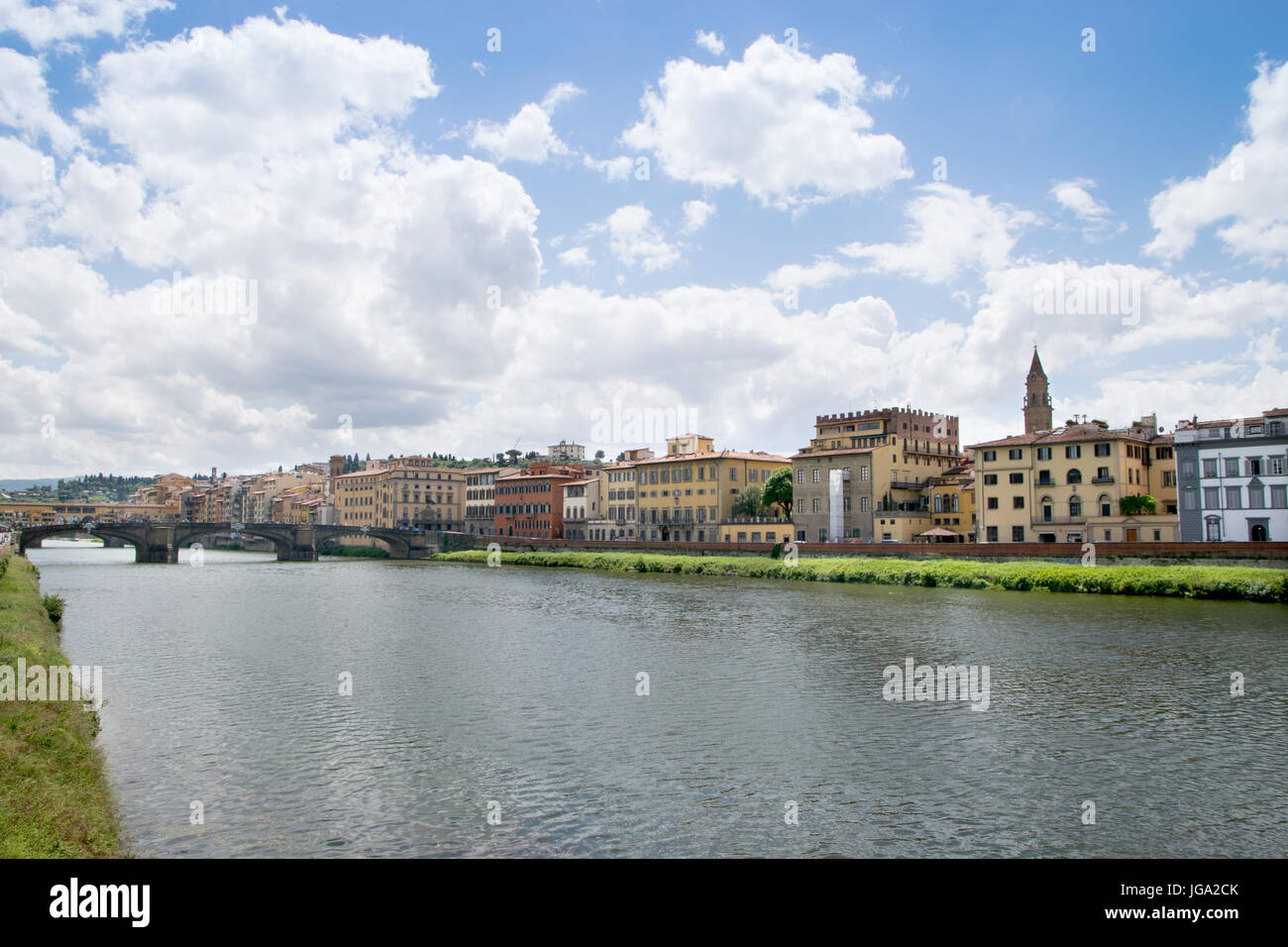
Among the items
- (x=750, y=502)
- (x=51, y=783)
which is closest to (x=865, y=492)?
(x=750, y=502)

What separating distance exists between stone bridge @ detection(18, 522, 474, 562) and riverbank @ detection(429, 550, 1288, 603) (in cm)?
4452

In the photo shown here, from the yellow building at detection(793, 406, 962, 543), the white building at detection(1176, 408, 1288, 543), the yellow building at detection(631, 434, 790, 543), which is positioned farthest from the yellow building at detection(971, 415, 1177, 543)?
the yellow building at detection(631, 434, 790, 543)

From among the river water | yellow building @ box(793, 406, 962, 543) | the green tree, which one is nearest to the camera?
the river water

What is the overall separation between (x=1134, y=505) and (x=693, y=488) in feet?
138

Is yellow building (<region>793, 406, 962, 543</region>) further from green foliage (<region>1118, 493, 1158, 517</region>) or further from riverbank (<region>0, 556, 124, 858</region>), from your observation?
riverbank (<region>0, 556, 124, 858</region>)

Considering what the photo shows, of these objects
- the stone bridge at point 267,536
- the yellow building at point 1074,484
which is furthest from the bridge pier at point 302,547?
the yellow building at point 1074,484

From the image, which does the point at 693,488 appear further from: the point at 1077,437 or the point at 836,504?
the point at 1077,437

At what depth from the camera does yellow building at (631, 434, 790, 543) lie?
85875mm

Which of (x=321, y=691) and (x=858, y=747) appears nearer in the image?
(x=858, y=747)

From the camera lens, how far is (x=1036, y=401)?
333 feet

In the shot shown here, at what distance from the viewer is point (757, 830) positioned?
12344mm
